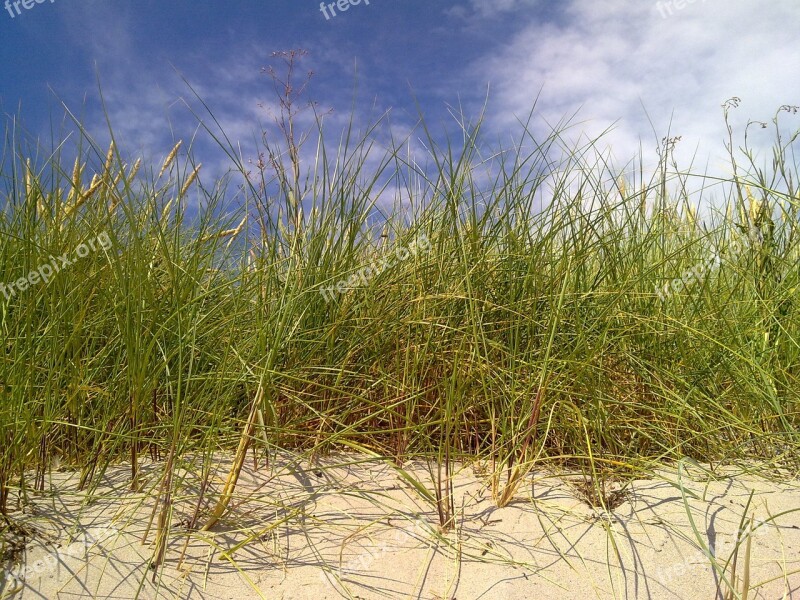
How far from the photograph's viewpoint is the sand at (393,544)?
3.72ft

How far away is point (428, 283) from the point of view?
1.91 meters

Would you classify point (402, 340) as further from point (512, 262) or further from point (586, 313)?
point (586, 313)

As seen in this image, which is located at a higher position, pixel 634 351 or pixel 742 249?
pixel 742 249

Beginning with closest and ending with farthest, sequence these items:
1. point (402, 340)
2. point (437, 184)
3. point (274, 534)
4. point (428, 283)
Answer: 1. point (274, 534)
2. point (402, 340)
3. point (428, 283)
4. point (437, 184)

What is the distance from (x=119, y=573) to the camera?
1.13 m

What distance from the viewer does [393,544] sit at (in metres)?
1.25

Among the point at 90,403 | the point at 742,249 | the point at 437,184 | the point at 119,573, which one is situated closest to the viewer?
the point at 119,573

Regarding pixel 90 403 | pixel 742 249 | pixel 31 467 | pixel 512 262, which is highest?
pixel 742 249

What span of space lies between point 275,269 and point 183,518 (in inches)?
32.5

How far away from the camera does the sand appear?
3.72 ft

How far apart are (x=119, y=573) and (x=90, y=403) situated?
23.8 inches

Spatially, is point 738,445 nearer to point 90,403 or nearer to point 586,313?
point 586,313

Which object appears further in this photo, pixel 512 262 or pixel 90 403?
pixel 512 262

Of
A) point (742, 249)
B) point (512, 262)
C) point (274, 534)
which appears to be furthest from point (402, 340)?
point (742, 249)
